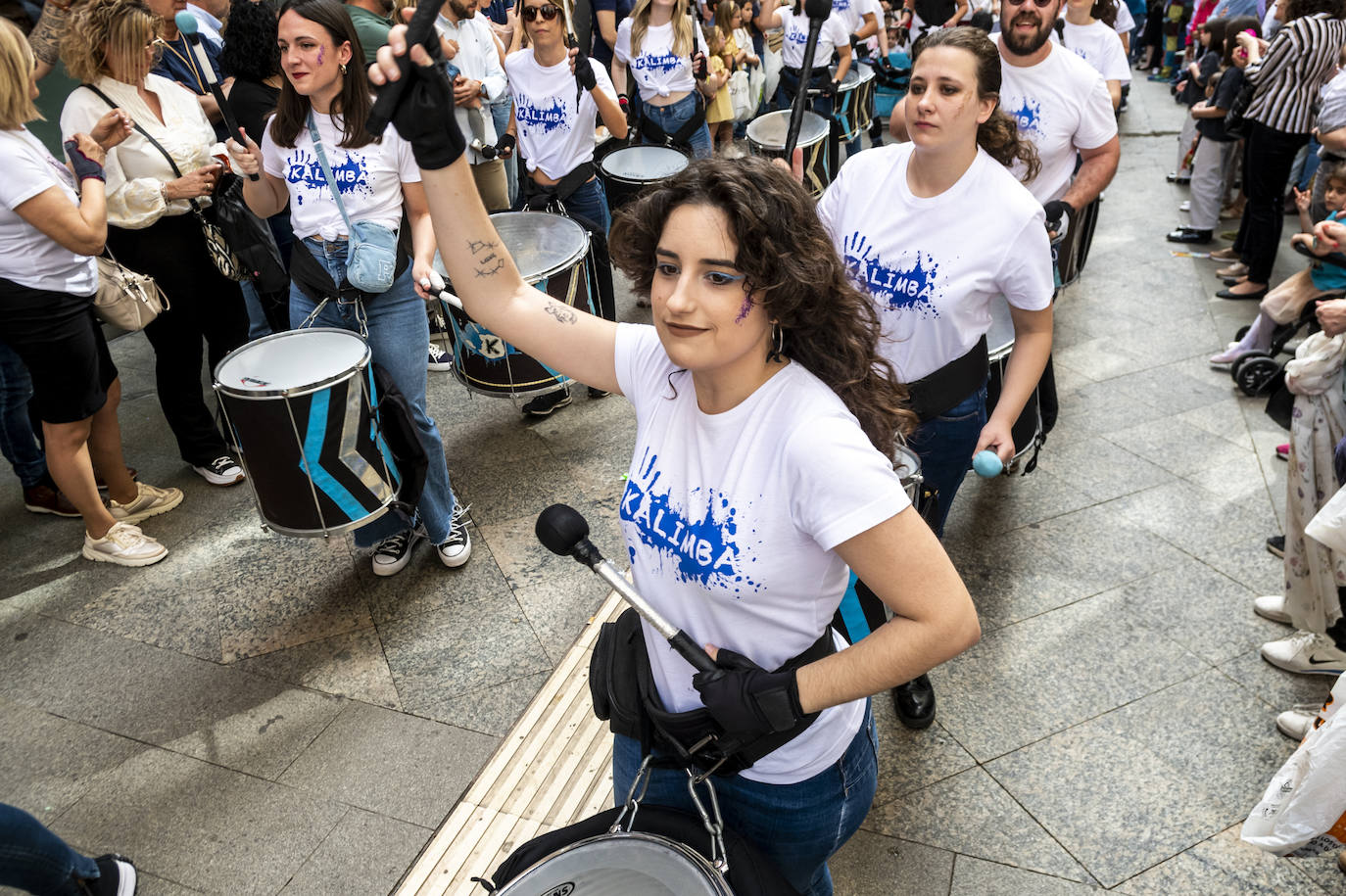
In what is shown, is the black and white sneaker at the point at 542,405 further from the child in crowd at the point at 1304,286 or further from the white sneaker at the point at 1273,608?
the child in crowd at the point at 1304,286

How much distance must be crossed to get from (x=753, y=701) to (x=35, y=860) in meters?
1.73

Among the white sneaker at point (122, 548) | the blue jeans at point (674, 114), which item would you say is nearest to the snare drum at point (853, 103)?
the blue jeans at point (674, 114)

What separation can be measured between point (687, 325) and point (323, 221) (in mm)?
2185

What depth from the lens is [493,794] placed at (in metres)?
2.71

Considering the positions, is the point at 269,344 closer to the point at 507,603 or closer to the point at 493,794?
the point at 507,603

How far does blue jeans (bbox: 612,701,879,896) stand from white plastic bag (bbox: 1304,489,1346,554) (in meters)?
1.45

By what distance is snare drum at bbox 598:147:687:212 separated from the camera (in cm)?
509

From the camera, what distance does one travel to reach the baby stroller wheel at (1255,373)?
15.0ft

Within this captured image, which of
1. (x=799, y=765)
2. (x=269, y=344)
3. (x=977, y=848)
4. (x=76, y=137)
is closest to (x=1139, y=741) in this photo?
(x=977, y=848)

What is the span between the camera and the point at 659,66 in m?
5.77

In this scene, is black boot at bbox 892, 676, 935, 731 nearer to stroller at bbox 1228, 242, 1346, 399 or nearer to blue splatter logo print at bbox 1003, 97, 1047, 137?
blue splatter logo print at bbox 1003, 97, 1047, 137

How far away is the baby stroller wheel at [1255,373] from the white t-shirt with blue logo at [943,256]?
2.75 meters

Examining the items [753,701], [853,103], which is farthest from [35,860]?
[853,103]

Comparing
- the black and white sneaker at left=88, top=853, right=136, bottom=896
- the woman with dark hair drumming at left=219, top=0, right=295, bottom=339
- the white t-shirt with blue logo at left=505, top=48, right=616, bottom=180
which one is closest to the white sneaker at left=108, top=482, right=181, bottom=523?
the woman with dark hair drumming at left=219, top=0, right=295, bottom=339
